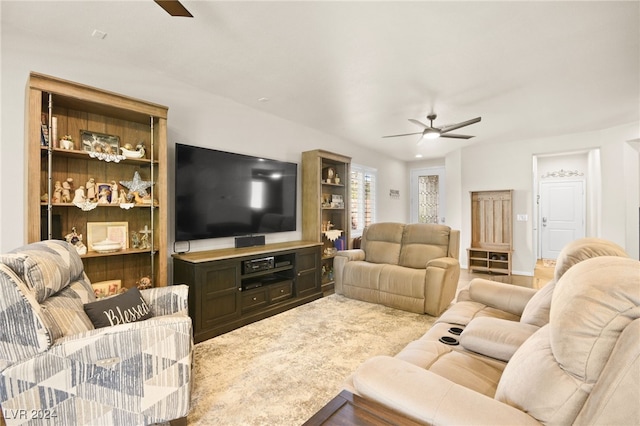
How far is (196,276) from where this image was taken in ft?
9.07

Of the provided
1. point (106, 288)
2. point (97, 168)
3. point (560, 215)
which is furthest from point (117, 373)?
point (560, 215)

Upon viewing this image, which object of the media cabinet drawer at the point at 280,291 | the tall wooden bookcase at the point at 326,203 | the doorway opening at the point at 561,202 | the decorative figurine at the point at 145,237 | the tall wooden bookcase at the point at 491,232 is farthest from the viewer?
the doorway opening at the point at 561,202

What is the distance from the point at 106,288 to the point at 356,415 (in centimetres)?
256

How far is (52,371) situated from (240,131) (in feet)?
10.0

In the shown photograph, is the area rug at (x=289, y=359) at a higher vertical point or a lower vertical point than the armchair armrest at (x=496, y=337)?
lower

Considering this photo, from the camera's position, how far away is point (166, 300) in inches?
86.4

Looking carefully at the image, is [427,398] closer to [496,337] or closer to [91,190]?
[496,337]

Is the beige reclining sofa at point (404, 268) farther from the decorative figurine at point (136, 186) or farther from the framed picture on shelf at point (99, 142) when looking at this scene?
the framed picture on shelf at point (99, 142)

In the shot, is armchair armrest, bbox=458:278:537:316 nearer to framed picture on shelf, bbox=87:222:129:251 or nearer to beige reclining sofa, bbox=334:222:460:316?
beige reclining sofa, bbox=334:222:460:316

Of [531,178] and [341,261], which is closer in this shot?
[341,261]

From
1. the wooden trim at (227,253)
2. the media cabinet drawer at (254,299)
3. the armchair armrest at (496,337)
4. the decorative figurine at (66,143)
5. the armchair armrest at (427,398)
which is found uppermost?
the decorative figurine at (66,143)

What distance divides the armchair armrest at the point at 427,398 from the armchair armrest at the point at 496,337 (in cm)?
64

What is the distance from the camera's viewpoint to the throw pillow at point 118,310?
177cm

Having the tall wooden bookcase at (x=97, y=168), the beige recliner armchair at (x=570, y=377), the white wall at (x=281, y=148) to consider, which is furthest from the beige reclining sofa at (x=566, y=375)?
the white wall at (x=281, y=148)
